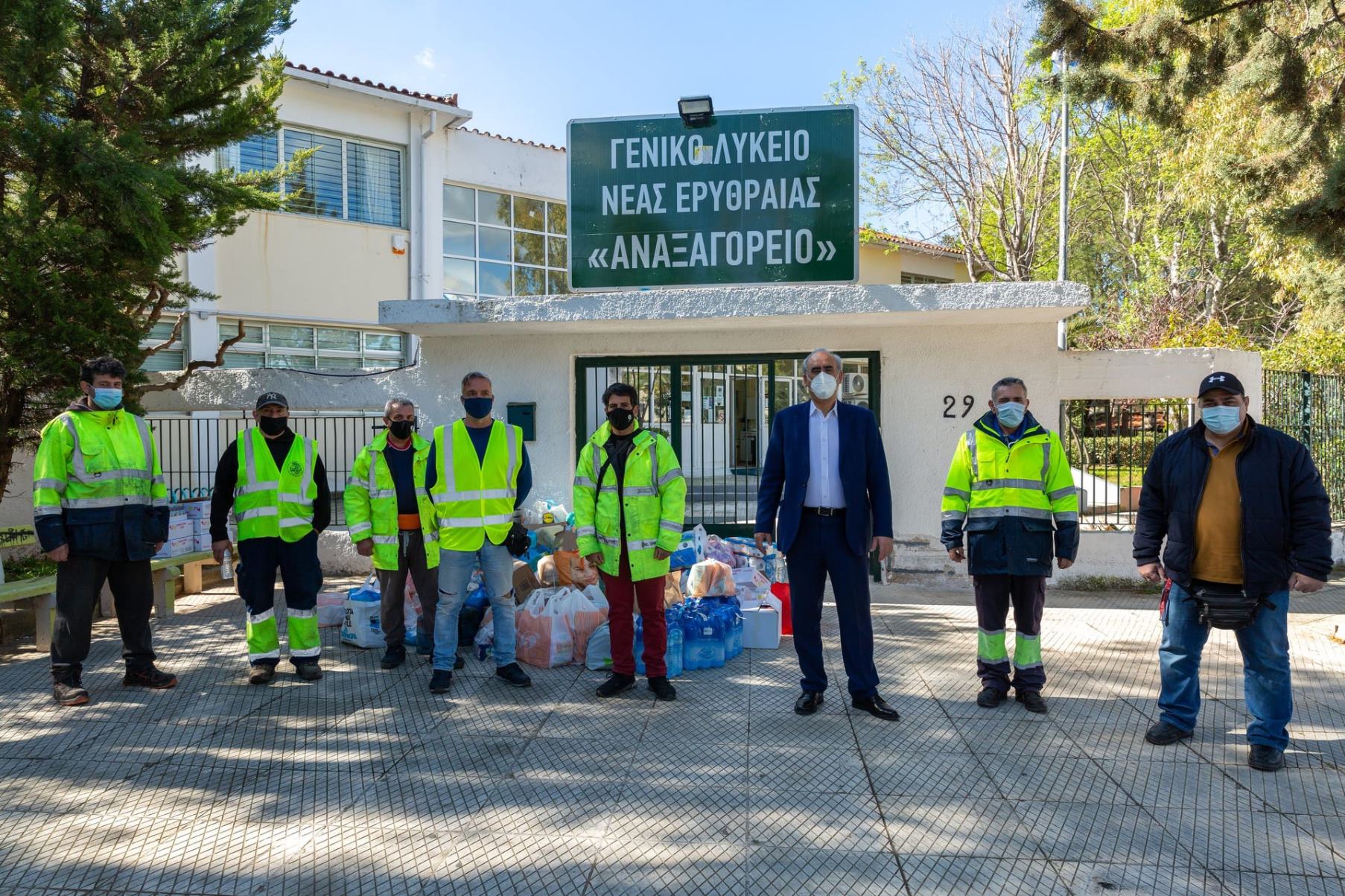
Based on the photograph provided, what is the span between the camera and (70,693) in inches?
196

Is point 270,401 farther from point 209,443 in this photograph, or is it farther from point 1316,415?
point 1316,415

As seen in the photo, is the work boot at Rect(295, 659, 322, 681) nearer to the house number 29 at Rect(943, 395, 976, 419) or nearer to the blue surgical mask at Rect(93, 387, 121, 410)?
the blue surgical mask at Rect(93, 387, 121, 410)

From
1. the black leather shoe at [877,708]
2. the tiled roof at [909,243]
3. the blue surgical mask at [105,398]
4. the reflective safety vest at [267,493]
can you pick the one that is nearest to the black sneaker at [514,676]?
the reflective safety vest at [267,493]

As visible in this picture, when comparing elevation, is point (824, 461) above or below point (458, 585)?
above

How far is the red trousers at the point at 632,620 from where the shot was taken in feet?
16.6

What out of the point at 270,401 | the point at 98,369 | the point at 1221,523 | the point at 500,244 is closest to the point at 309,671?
the point at 270,401

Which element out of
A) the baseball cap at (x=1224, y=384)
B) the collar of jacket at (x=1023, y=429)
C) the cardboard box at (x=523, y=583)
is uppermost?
the baseball cap at (x=1224, y=384)

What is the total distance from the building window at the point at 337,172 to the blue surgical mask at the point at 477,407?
38.3 feet

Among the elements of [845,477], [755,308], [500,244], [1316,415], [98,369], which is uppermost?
[500,244]

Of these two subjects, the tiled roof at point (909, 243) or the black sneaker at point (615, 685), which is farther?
the tiled roof at point (909, 243)

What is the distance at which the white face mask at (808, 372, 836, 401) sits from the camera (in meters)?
4.73

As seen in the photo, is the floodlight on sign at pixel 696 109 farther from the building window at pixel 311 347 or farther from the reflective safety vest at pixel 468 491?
the building window at pixel 311 347

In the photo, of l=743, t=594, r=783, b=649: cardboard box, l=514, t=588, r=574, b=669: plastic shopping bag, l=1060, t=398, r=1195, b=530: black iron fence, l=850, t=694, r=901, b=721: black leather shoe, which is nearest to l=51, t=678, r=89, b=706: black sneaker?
l=514, t=588, r=574, b=669: plastic shopping bag

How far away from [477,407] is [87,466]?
7.30 ft
